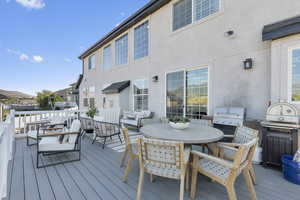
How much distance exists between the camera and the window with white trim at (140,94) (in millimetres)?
7492

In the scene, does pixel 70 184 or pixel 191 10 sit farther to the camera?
pixel 191 10

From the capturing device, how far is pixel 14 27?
1445 centimetres

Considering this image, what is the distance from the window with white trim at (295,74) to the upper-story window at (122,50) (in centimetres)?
757

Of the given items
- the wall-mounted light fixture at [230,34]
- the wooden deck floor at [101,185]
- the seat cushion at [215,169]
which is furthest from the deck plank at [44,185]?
the wall-mounted light fixture at [230,34]

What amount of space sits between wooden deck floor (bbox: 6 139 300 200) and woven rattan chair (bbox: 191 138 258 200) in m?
0.44

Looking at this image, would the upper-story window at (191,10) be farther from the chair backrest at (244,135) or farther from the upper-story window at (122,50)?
the chair backrest at (244,135)

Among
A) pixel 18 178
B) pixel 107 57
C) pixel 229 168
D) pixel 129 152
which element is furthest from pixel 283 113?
pixel 107 57

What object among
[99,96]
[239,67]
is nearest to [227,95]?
[239,67]

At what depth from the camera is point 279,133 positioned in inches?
112

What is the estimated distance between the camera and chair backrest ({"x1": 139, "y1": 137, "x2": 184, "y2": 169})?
175cm

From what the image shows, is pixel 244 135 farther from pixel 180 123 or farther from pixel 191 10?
pixel 191 10

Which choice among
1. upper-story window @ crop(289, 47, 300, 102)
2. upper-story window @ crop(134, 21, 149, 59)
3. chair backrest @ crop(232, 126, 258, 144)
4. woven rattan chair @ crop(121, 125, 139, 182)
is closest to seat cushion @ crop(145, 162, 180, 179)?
woven rattan chair @ crop(121, 125, 139, 182)

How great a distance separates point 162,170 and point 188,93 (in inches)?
160

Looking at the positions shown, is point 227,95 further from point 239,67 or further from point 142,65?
point 142,65
